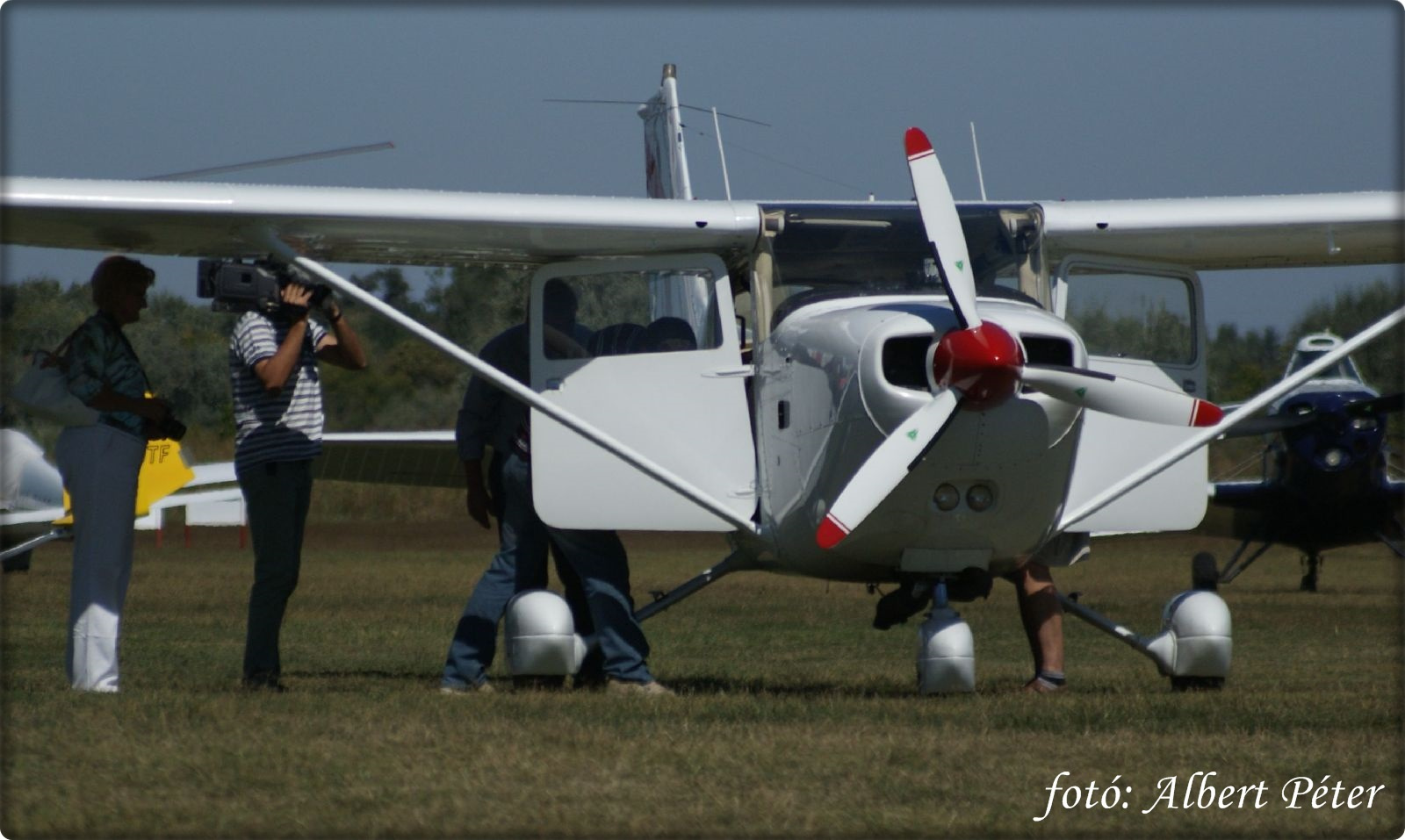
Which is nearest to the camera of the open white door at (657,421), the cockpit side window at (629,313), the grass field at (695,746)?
the grass field at (695,746)

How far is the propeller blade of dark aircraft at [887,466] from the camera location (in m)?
6.66

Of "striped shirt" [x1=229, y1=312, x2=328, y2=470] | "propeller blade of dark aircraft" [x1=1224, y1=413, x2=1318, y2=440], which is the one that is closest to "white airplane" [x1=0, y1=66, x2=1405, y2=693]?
"striped shirt" [x1=229, y1=312, x2=328, y2=470]

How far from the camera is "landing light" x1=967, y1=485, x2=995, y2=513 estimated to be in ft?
23.4

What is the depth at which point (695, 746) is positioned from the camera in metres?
5.71

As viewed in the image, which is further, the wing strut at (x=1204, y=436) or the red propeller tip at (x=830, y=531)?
the wing strut at (x=1204, y=436)

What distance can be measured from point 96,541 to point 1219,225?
5.53 m

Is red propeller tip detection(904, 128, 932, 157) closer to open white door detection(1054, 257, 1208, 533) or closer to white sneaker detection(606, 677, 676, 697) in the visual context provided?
open white door detection(1054, 257, 1208, 533)

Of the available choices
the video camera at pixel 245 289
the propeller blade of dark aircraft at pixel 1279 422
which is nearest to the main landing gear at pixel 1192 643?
the video camera at pixel 245 289

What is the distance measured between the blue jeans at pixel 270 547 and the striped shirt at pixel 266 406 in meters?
0.06

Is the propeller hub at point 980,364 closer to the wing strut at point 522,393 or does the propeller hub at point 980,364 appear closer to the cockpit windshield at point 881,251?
the cockpit windshield at point 881,251

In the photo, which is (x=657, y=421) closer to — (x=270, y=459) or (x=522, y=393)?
(x=522, y=393)

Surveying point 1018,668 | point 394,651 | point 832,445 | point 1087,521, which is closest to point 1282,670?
point 1018,668

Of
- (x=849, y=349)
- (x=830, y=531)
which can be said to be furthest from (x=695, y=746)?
(x=849, y=349)

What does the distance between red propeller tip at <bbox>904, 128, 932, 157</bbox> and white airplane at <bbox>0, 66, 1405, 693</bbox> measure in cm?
1
